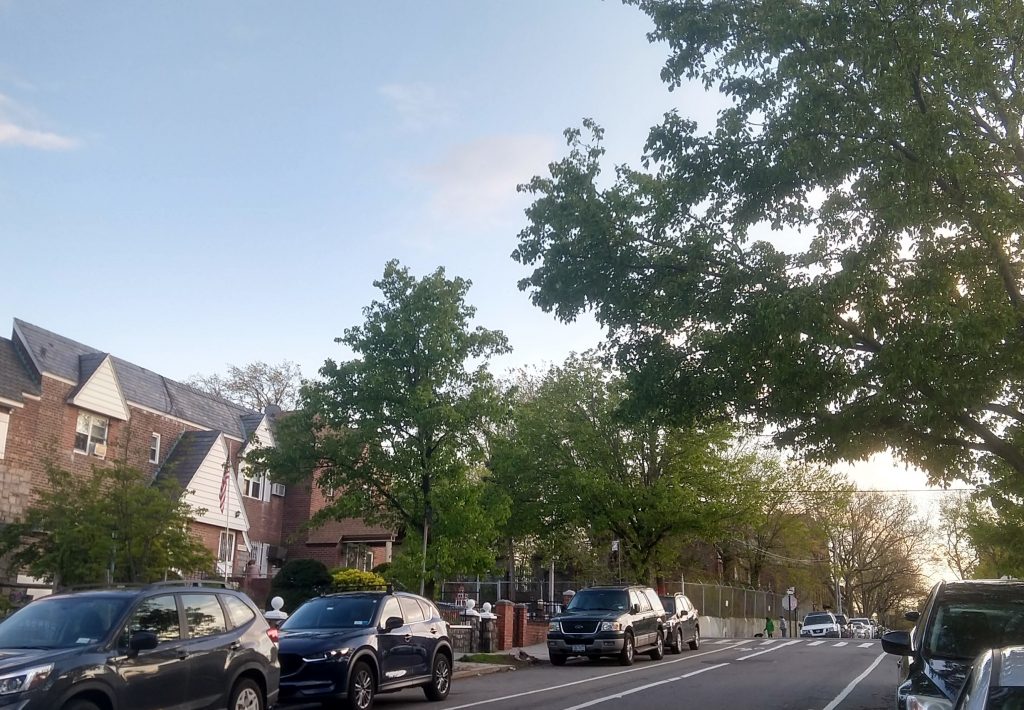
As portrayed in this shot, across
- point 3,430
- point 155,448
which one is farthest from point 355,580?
point 3,430

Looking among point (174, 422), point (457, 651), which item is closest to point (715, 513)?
point (457, 651)

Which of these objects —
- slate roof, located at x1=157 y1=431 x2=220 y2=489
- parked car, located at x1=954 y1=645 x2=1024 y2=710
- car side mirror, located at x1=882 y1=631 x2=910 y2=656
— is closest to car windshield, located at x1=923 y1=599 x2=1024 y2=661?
car side mirror, located at x1=882 y1=631 x2=910 y2=656

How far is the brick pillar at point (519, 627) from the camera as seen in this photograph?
26609 mm

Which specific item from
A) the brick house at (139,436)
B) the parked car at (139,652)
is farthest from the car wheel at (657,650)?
the parked car at (139,652)

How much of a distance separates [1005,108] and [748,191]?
3345 mm

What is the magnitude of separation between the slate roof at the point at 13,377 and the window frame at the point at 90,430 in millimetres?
2003

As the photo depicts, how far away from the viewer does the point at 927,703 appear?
711cm

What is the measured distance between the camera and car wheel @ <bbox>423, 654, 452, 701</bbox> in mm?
14562

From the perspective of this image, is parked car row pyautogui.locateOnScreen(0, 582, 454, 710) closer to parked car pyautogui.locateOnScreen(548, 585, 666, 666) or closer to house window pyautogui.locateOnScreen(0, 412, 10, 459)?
parked car pyautogui.locateOnScreen(548, 585, 666, 666)

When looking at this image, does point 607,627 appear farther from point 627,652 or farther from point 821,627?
point 821,627

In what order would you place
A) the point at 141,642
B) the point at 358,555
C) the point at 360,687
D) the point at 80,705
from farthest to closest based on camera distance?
the point at 358,555
the point at 360,687
the point at 141,642
the point at 80,705

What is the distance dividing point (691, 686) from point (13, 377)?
2204 cm

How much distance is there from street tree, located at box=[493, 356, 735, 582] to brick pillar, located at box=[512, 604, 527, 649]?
31.3 feet

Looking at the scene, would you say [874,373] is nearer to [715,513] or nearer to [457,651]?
[457,651]
